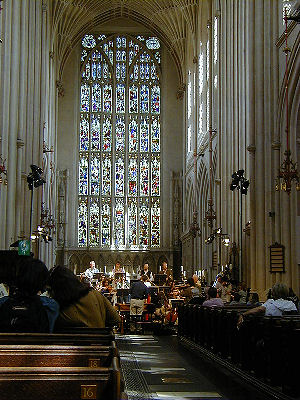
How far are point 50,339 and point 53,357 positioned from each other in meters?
1.04

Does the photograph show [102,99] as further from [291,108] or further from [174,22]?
[291,108]

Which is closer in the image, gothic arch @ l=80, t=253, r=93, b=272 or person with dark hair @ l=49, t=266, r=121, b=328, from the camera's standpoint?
person with dark hair @ l=49, t=266, r=121, b=328

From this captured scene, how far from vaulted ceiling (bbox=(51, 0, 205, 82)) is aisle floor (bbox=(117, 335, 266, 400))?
1127 inches

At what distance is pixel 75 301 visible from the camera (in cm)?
605

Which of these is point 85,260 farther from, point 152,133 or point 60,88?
point 60,88

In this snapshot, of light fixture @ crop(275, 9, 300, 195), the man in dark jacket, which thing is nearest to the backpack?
light fixture @ crop(275, 9, 300, 195)

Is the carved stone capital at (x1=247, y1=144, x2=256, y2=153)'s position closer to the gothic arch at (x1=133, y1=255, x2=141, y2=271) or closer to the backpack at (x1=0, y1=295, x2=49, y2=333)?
the backpack at (x1=0, y1=295, x2=49, y2=333)

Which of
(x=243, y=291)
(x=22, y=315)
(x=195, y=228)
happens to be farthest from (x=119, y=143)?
(x=22, y=315)

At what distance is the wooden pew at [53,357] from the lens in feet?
12.1

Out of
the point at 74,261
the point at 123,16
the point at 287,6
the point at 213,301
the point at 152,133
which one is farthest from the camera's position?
the point at 123,16

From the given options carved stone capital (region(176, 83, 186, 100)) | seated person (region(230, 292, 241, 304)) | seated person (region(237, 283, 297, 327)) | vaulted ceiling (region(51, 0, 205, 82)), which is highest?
vaulted ceiling (region(51, 0, 205, 82))

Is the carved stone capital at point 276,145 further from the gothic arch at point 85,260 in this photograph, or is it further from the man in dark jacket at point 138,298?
the gothic arch at point 85,260

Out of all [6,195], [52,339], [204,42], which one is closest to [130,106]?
[204,42]

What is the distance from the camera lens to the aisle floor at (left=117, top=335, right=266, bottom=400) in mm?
7695
